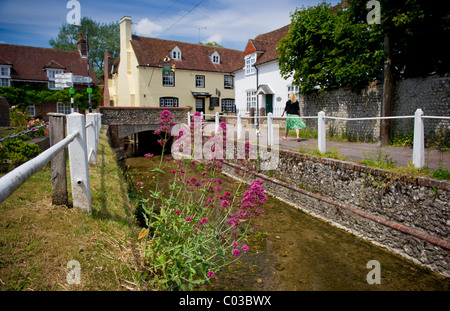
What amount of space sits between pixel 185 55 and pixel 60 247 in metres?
33.4

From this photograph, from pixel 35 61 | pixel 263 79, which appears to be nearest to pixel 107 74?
pixel 35 61

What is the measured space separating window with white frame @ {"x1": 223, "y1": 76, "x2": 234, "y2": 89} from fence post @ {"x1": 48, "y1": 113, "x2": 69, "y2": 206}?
32499 mm

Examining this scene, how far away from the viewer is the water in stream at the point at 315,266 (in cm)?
449

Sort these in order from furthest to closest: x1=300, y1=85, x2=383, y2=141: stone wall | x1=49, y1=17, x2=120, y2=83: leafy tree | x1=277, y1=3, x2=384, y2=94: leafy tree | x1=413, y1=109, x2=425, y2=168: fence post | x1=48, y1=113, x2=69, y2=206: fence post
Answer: x1=49, y1=17, x2=120, y2=83: leafy tree
x1=300, y1=85, x2=383, y2=141: stone wall
x1=277, y1=3, x2=384, y2=94: leafy tree
x1=413, y1=109, x2=425, y2=168: fence post
x1=48, y1=113, x2=69, y2=206: fence post

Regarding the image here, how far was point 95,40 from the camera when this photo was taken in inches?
2156

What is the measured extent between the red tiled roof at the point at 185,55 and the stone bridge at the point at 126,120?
1122 centimetres

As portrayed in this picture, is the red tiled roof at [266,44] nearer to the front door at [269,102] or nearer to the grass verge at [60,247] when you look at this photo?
the front door at [269,102]

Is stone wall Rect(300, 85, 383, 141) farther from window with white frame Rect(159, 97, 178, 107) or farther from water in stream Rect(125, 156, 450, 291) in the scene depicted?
window with white frame Rect(159, 97, 178, 107)

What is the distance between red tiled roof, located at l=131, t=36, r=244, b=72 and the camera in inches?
1198

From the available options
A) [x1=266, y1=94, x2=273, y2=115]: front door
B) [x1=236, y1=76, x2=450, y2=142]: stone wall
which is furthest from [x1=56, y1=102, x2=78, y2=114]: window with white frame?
[x1=236, y1=76, x2=450, y2=142]: stone wall

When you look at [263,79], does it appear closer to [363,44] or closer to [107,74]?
[363,44]

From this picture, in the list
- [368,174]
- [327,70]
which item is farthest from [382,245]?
[327,70]

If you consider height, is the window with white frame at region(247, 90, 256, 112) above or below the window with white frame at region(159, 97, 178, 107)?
below

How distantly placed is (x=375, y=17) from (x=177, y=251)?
1009 centimetres
